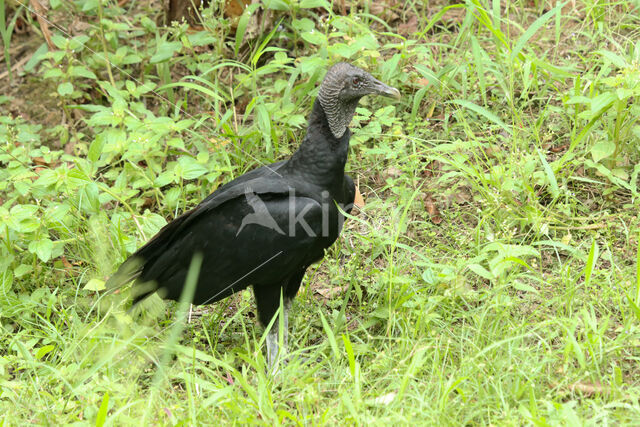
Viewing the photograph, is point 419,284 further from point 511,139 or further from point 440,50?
point 440,50

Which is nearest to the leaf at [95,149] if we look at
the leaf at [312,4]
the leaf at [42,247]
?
the leaf at [42,247]

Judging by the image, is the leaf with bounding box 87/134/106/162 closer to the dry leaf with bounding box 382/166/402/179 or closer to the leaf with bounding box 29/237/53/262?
the leaf with bounding box 29/237/53/262

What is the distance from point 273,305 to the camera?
305 centimetres

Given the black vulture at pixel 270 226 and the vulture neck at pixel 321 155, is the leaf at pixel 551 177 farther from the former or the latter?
the vulture neck at pixel 321 155

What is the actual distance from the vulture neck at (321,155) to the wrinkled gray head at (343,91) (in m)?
0.03

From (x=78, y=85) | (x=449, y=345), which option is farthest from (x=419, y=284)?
(x=78, y=85)

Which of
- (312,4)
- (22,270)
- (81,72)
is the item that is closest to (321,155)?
(312,4)

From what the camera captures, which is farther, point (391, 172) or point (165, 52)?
point (165, 52)

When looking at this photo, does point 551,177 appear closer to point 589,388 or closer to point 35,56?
point 589,388

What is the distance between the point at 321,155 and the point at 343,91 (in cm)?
30

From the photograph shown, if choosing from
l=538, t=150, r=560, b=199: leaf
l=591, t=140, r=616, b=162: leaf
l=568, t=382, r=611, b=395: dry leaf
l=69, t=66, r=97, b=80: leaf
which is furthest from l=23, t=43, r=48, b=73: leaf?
l=568, t=382, r=611, b=395: dry leaf

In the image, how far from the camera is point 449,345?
2783 millimetres

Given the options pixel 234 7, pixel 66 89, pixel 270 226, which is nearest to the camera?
pixel 270 226

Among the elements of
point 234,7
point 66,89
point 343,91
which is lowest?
point 66,89
